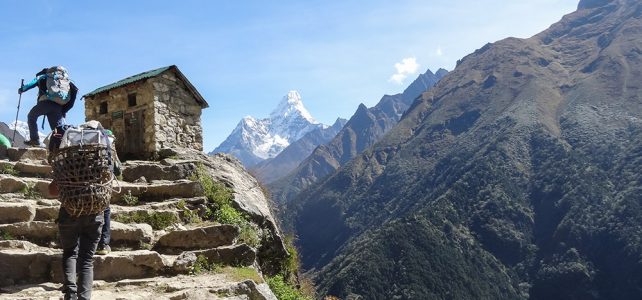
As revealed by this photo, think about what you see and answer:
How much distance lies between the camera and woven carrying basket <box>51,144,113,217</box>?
753 centimetres

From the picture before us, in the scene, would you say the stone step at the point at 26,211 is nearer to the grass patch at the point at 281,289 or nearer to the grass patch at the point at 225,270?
the grass patch at the point at 225,270

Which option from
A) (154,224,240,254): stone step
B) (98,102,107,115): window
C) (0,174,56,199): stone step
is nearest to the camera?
(154,224,240,254): stone step

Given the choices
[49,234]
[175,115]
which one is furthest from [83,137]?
[175,115]

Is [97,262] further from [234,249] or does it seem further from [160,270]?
[234,249]

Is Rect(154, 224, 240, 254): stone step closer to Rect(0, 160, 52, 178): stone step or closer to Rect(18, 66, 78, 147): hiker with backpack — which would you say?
Rect(18, 66, 78, 147): hiker with backpack

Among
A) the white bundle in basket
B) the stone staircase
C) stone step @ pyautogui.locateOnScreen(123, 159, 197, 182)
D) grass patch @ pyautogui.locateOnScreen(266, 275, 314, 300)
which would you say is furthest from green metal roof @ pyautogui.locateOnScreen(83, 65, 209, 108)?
the white bundle in basket

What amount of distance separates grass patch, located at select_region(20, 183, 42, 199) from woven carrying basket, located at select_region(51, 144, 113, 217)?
581 centimetres

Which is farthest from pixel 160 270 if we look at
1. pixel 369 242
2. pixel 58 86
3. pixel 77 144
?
pixel 369 242

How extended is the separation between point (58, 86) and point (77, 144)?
486cm

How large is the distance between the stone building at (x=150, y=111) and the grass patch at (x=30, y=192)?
7.48m

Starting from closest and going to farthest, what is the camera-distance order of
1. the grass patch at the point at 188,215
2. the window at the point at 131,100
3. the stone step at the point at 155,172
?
the grass patch at the point at 188,215 → the stone step at the point at 155,172 → the window at the point at 131,100

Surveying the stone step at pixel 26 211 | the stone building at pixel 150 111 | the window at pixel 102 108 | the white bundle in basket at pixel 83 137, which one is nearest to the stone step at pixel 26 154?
the stone step at pixel 26 211

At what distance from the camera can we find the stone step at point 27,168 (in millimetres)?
14221

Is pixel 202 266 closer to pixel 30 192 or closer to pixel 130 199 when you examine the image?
pixel 130 199
